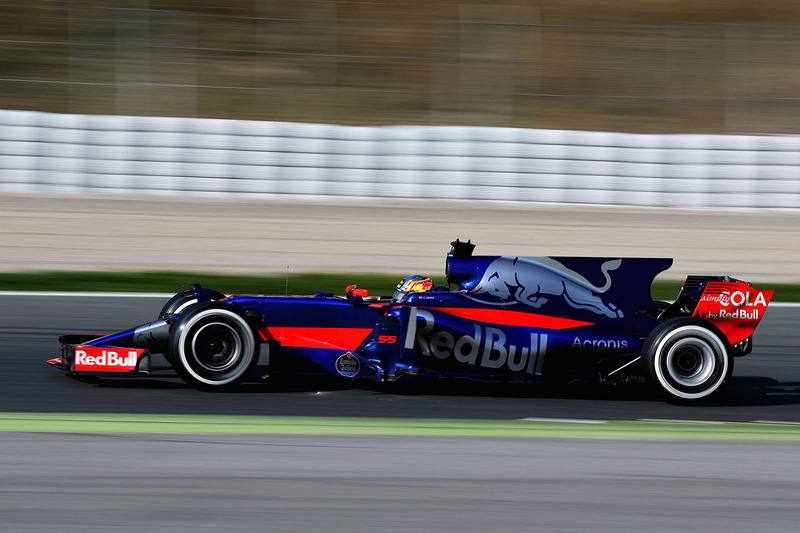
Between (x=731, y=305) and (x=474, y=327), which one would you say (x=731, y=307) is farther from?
(x=474, y=327)

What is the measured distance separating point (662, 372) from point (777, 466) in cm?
107

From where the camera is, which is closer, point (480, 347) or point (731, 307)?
point (480, 347)

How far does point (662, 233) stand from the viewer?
13.5 metres

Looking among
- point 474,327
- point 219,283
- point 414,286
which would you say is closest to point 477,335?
point 474,327

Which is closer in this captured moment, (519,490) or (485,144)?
(519,490)

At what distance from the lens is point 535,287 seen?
18.9 feet

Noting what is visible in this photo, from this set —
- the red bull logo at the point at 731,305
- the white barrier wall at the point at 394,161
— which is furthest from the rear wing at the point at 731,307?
the white barrier wall at the point at 394,161

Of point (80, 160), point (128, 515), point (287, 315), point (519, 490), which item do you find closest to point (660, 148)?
point (80, 160)

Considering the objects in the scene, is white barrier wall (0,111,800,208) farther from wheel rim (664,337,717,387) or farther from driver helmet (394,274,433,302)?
wheel rim (664,337,717,387)

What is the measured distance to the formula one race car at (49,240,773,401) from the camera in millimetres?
5594

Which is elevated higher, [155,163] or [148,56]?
[148,56]

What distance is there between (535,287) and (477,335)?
0.47 m

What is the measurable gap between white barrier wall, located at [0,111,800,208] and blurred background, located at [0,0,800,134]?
2005 millimetres

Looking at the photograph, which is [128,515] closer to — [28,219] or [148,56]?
[28,219]
